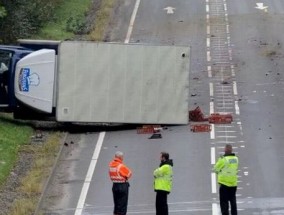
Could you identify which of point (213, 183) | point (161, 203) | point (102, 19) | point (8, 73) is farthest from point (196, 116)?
point (102, 19)

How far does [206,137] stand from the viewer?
27906 millimetres

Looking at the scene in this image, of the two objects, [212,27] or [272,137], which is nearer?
[272,137]

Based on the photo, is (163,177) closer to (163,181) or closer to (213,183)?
(163,181)

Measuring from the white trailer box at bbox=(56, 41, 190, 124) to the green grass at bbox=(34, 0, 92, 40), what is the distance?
1073 cm

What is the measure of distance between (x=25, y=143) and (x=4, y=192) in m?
4.76

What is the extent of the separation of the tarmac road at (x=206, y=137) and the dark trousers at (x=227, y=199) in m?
0.76

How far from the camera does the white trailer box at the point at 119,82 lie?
2852cm

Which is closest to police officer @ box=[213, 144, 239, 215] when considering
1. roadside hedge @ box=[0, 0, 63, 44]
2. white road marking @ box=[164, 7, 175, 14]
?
roadside hedge @ box=[0, 0, 63, 44]

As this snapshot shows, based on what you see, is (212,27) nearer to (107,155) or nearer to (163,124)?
(163,124)

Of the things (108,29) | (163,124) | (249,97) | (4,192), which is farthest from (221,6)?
(4,192)

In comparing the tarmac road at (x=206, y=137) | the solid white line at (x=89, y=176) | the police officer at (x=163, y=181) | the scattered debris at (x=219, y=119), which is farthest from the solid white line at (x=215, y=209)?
the scattered debris at (x=219, y=119)

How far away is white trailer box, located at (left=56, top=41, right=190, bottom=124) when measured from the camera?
28.5 m

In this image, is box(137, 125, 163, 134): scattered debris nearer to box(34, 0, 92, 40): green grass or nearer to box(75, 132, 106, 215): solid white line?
box(75, 132, 106, 215): solid white line

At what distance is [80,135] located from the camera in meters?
28.9
